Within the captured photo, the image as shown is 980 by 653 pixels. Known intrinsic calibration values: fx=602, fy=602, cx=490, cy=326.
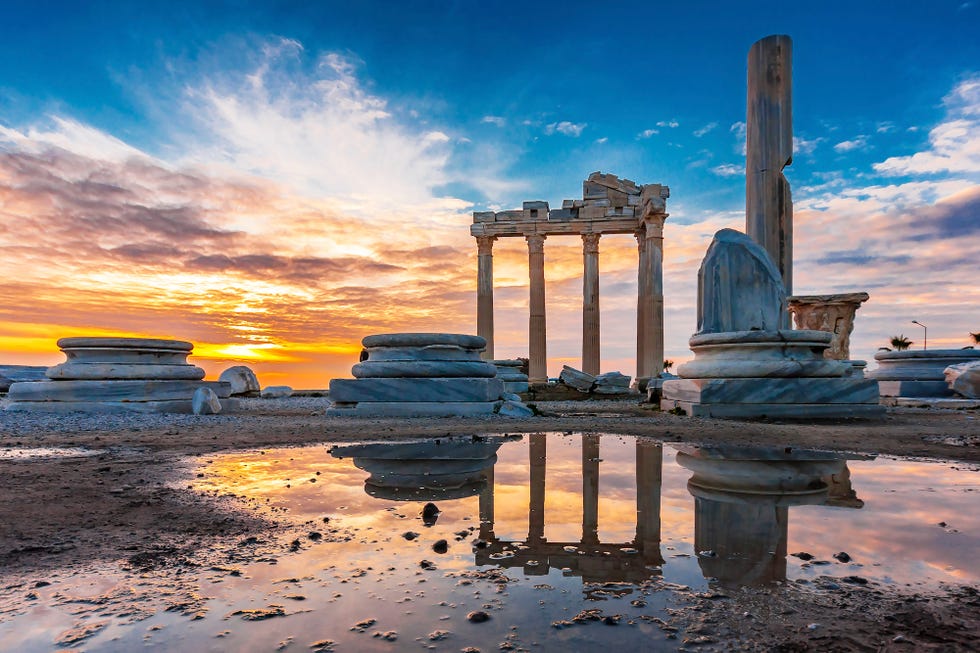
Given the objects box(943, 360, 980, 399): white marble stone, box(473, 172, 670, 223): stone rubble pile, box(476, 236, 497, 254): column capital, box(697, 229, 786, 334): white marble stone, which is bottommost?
box(943, 360, 980, 399): white marble stone

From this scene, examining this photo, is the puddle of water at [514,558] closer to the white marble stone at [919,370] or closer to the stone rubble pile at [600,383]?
the white marble stone at [919,370]

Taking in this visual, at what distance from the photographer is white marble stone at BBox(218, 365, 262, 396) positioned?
17.5 meters

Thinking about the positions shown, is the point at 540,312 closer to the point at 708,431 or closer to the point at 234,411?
the point at 234,411

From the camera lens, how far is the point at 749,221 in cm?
1302

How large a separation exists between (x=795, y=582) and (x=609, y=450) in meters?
3.34

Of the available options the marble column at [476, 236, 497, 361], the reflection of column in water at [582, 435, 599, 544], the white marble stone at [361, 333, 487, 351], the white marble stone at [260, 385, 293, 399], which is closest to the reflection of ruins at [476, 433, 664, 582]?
the reflection of column in water at [582, 435, 599, 544]

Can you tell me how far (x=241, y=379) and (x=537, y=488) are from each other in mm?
16344

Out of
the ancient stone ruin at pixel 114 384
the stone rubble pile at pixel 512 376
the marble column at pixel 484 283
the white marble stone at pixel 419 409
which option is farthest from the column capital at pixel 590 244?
the ancient stone ruin at pixel 114 384

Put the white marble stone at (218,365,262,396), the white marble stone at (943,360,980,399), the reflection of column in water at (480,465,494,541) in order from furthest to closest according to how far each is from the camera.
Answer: the white marble stone at (218,365,262,396)
the white marble stone at (943,360,980,399)
the reflection of column in water at (480,465,494,541)

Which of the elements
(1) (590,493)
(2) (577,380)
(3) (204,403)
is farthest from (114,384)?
(2) (577,380)

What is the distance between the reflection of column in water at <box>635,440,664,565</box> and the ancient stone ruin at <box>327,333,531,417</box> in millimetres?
4772

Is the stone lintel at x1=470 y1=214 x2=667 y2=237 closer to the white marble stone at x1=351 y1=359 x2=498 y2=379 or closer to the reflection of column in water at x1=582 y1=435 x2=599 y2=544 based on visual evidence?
the white marble stone at x1=351 y1=359 x2=498 y2=379

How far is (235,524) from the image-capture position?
110 inches

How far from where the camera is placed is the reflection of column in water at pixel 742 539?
2.10m
